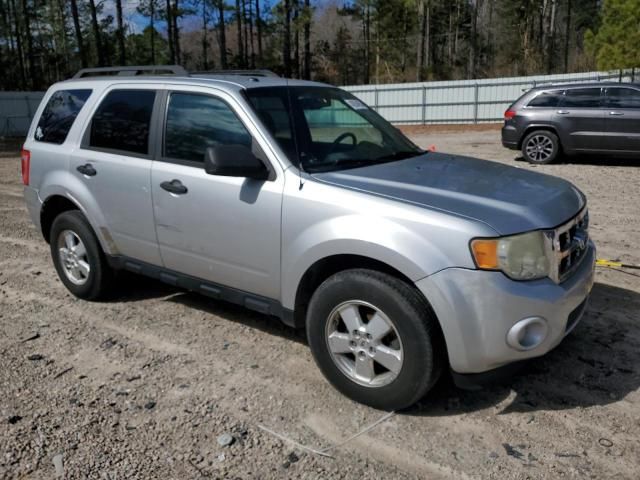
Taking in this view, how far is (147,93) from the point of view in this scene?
4.35m

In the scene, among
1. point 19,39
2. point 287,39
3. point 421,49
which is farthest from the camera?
point 19,39

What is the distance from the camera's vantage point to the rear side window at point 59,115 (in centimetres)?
488

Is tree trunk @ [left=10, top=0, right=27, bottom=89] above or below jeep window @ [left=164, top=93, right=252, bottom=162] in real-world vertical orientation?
above

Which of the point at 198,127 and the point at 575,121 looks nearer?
the point at 198,127

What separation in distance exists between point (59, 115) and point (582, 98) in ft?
35.6

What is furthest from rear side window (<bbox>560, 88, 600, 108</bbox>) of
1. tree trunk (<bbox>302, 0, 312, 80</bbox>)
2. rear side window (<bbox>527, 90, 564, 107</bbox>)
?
tree trunk (<bbox>302, 0, 312, 80</bbox>)

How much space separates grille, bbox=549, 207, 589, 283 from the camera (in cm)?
→ 306

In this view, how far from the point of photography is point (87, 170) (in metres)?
4.61

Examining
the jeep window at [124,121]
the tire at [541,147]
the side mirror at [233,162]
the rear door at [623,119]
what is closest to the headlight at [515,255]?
the side mirror at [233,162]

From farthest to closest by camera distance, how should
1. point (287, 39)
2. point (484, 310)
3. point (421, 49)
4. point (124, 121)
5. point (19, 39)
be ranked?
point (19, 39), point (287, 39), point (421, 49), point (124, 121), point (484, 310)

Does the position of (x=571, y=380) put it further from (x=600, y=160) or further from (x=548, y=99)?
(x=600, y=160)

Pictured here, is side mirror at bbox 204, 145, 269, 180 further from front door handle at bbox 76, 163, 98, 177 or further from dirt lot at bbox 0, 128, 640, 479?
front door handle at bbox 76, 163, 98, 177

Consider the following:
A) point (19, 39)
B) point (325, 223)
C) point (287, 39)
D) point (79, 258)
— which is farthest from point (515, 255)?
point (19, 39)

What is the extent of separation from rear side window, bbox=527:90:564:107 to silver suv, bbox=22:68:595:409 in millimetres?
9164
